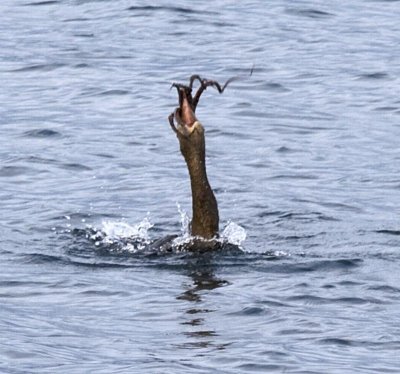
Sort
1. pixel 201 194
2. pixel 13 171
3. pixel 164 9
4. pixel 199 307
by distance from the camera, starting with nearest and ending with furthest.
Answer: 1. pixel 199 307
2. pixel 201 194
3. pixel 13 171
4. pixel 164 9

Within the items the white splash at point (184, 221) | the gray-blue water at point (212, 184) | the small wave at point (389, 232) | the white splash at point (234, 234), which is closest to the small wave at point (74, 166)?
the gray-blue water at point (212, 184)

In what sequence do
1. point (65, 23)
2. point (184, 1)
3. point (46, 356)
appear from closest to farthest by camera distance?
1. point (46, 356)
2. point (65, 23)
3. point (184, 1)

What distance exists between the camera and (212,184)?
1471cm

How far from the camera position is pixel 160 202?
13.9 meters

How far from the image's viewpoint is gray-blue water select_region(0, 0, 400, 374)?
970 centimetres

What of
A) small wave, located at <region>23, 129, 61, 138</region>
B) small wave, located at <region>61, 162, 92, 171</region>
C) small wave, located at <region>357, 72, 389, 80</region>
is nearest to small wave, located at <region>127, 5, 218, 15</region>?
small wave, located at <region>357, 72, 389, 80</region>

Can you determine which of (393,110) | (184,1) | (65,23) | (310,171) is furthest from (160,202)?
(184,1)

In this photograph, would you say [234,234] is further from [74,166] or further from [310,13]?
[310,13]

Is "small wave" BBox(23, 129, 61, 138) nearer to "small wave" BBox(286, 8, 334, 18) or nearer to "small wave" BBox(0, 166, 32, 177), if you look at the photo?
"small wave" BBox(0, 166, 32, 177)

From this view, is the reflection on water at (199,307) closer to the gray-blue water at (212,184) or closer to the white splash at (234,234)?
the gray-blue water at (212,184)

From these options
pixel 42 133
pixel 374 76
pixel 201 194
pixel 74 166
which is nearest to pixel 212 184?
pixel 74 166

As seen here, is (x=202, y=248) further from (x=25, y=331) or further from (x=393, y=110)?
(x=393, y=110)

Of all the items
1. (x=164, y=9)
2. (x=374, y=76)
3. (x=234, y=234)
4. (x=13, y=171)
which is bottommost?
(x=13, y=171)

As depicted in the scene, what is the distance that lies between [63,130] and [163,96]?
7.59ft
